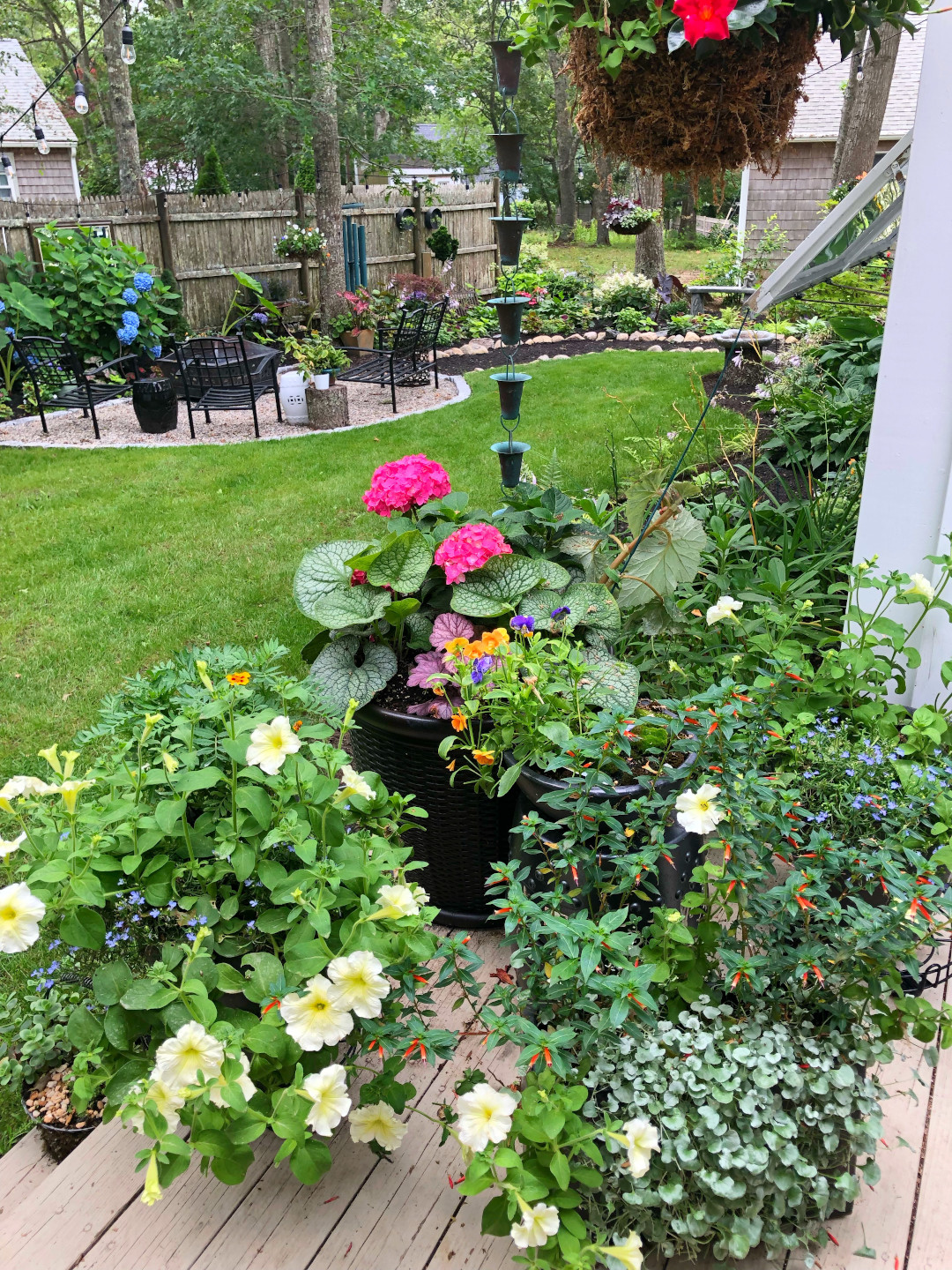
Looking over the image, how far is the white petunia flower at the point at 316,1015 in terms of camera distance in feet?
4.42

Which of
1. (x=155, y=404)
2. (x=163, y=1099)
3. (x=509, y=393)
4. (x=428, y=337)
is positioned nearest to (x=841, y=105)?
(x=428, y=337)

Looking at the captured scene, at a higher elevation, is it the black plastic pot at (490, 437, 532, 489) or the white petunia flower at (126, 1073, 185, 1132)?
the black plastic pot at (490, 437, 532, 489)

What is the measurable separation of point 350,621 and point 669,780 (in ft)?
2.91

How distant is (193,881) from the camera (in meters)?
1.70

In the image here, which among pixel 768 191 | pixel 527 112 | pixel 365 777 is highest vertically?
pixel 527 112

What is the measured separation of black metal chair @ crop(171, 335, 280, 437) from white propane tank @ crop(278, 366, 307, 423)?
118 mm

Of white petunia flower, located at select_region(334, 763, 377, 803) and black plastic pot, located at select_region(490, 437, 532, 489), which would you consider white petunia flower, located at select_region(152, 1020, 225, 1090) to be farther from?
black plastic pot, located at select_region(490, 437, 532, 489)

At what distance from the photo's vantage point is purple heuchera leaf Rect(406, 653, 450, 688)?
86.4 inches

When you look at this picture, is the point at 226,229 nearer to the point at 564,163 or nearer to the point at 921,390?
the point at 921,390

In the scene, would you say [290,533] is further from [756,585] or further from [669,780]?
[669,780]

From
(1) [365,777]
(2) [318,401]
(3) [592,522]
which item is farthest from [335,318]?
(1) [365,777]

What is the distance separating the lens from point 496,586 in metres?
2.34

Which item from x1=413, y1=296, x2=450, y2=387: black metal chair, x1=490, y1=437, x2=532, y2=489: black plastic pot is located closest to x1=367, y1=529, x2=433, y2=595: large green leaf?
x1=490, y1=437, x2=532, y2=489: black plastic pot

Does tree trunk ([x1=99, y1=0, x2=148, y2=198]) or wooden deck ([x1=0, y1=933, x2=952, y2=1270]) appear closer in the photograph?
wooden deck ([x1=0, y1=933, x2=952, y2=1270])
